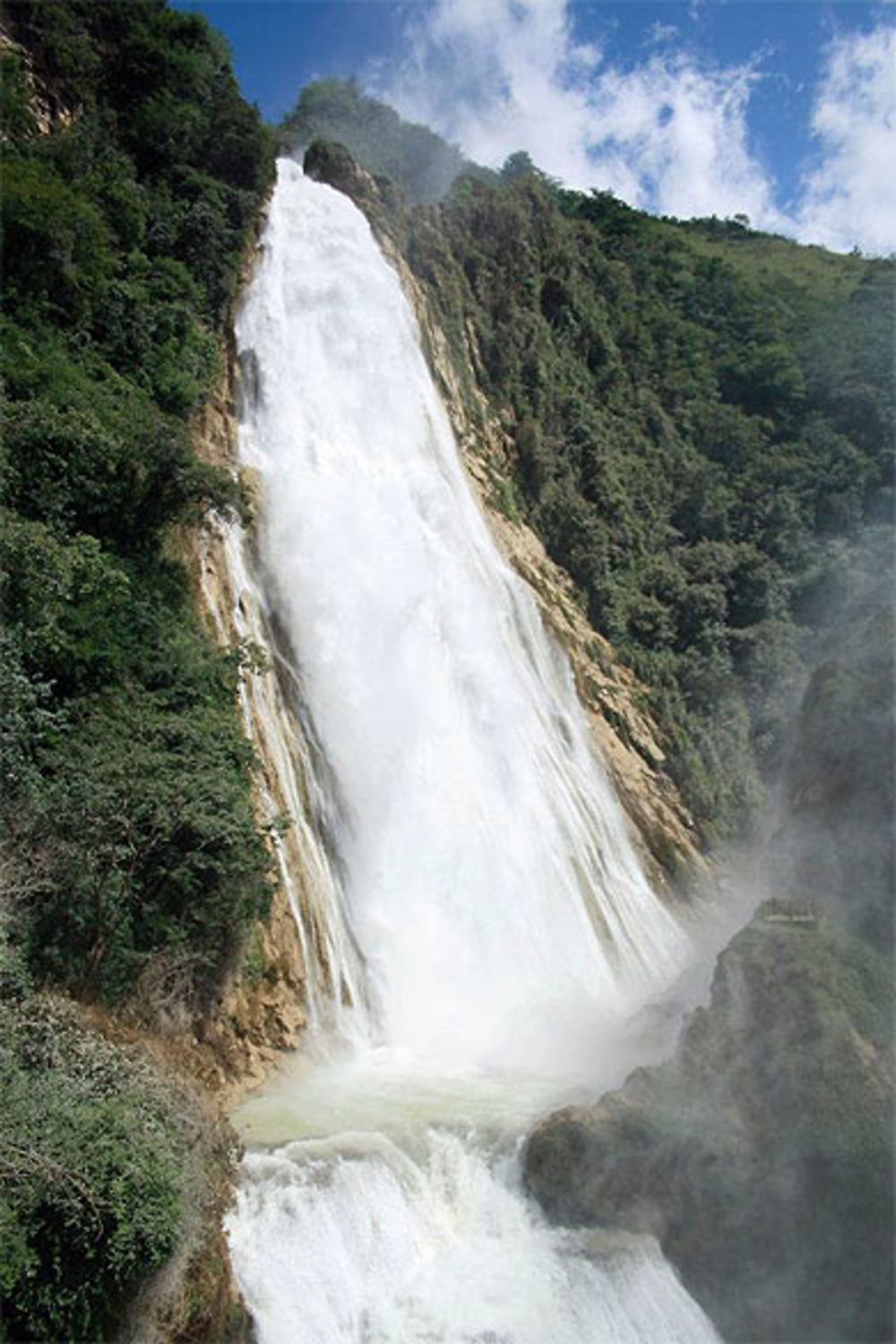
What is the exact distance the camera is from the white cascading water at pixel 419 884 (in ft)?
31.5

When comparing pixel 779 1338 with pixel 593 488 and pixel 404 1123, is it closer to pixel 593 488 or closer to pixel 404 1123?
pixel 404 1123

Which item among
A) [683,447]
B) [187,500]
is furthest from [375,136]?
[187,500]

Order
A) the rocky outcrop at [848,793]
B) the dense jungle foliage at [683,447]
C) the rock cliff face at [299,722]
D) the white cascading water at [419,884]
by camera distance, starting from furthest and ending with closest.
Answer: the dense jungle foliage at [683,447]
the rocky outcrop at [848,793]
the rock cliff face at [299,722]
the white cascading water at [419,884]

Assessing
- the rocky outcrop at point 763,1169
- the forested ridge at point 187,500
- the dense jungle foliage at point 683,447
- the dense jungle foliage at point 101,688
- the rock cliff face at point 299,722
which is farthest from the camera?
the dense jungle foliage at point 683,447

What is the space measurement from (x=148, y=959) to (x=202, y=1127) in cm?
266

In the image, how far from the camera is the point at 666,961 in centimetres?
2119

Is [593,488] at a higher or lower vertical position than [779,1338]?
higher

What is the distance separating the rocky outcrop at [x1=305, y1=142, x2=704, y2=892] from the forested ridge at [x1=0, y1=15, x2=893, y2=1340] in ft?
2.44

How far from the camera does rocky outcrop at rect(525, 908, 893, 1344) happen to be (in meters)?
10.5

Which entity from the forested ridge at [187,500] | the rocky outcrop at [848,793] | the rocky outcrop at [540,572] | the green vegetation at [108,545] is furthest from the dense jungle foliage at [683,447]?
the green vegetation at [108,545]

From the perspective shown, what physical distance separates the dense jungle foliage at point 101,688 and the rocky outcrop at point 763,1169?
436 cm

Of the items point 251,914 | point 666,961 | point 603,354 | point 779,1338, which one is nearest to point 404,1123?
point 251,914

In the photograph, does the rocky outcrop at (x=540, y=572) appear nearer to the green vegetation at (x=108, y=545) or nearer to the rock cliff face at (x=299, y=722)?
the rock cliff face at (x=299, y=722)

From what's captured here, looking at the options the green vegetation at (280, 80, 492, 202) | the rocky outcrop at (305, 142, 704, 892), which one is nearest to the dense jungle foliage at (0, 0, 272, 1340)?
the rocky outcrop at (305, 142, 704, 892)
